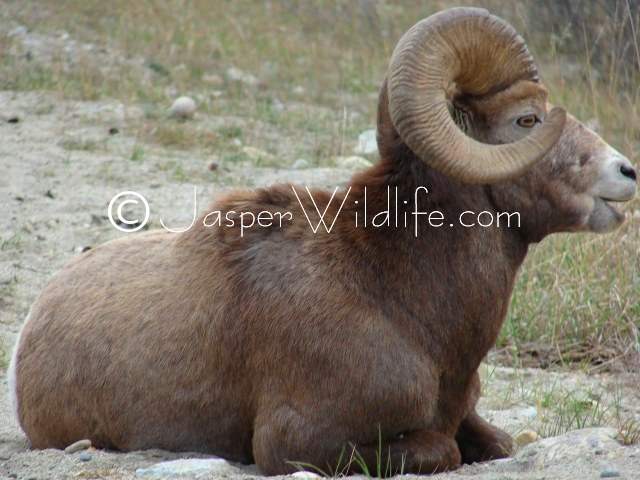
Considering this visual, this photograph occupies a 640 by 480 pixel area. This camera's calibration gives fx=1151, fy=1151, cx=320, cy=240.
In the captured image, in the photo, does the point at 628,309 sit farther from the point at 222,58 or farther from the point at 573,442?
the point at 222,58

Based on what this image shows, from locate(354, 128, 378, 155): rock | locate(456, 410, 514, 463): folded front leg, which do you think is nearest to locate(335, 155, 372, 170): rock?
locate(354, 128, 378, 155): rock

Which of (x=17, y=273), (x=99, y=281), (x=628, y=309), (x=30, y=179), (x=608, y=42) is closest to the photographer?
(x=99, y=281)

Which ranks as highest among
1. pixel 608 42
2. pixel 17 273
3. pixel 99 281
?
pixel 608 42

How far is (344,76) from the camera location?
14180 mm

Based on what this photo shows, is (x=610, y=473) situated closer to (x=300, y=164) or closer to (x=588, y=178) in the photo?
(x=588, y=178)

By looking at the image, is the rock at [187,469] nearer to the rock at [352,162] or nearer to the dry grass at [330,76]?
the dry grass at [330,76]

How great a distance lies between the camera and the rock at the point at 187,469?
441cm

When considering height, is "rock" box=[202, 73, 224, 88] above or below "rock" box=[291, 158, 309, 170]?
above

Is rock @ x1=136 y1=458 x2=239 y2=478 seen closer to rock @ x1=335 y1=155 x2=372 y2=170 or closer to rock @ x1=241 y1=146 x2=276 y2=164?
rock @ x1=335 y1=155 x2=372 y2=170

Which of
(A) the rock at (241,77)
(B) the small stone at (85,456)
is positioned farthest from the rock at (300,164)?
(B) the small stone at (85,456)

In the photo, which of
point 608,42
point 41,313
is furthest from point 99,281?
point 608,42

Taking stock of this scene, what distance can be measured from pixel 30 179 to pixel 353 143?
3426 mm

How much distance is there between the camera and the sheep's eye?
5.01m

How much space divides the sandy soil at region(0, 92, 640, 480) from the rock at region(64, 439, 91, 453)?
57 millimetres
